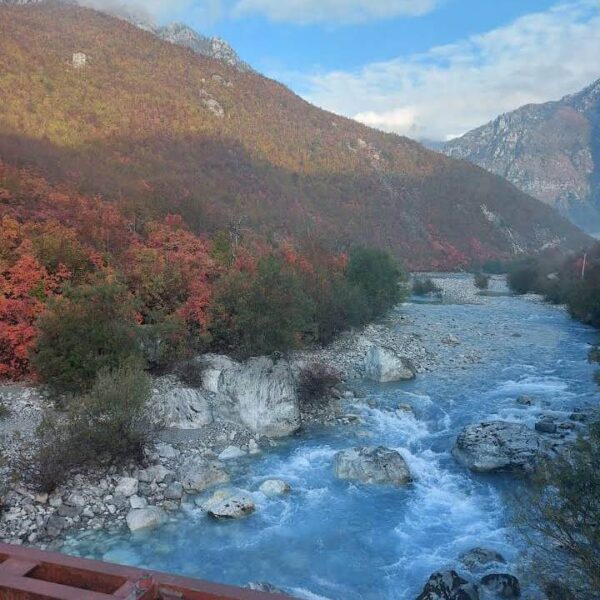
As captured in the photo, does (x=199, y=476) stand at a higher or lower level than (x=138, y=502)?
higher

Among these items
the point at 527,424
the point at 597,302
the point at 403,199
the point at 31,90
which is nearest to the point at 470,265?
the point at 403,199

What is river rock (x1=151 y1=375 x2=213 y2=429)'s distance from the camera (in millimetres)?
16719

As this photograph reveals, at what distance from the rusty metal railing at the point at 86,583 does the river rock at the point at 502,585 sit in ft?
25.9

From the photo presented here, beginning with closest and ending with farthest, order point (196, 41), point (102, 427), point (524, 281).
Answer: point (102, 427) → point (524, 281) → point (196, 41)

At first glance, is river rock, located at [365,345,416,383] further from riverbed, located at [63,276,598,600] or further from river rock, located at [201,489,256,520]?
river rock, located at [201,489,256,520]

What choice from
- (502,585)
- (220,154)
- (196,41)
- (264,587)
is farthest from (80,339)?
(196,41)

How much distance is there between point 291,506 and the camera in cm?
1311

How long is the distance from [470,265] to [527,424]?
256ft

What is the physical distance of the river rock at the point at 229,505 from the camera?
489 inches

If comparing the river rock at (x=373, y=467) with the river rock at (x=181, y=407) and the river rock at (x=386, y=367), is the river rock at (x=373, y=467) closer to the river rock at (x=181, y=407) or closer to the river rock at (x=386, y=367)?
the river rock at (x=181, y=407)

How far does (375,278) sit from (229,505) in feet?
90.4

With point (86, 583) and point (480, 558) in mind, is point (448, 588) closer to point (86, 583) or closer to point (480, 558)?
point (480, 558)

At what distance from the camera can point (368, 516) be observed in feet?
41.6

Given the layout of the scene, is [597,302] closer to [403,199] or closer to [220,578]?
[220,578]
